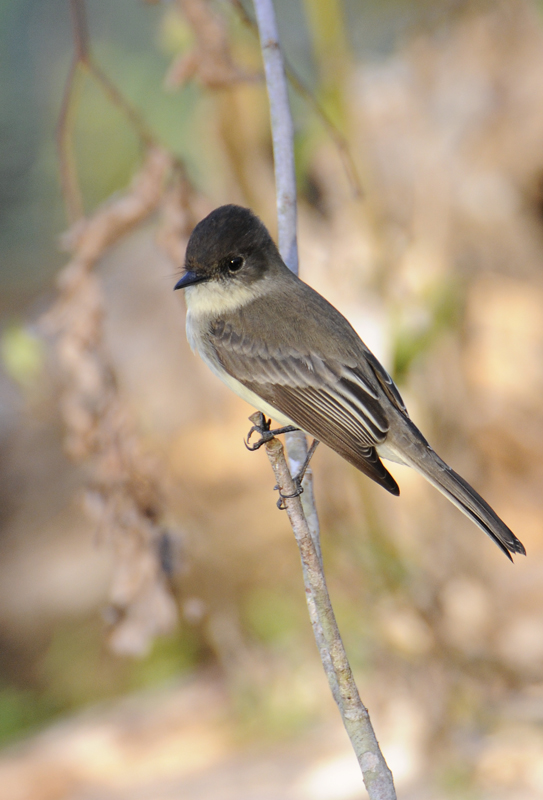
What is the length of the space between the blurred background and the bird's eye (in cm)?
42

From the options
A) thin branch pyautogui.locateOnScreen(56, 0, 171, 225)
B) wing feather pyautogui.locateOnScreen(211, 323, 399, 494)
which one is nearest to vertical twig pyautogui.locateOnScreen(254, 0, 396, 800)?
wing feather pyautogui.locateOnScreen(211, 323, 399, 494)

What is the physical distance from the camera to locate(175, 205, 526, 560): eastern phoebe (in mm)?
2375

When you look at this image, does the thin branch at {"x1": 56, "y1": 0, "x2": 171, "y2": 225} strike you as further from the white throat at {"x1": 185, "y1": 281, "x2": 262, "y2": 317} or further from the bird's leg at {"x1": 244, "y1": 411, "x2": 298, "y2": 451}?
the bird's leg at {"x1": 244, "y1": 411, "x2": 298, "y2": 451}

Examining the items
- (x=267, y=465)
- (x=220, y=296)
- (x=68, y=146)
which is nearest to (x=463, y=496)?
(x=220, y=296)

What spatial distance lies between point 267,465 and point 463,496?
364cm

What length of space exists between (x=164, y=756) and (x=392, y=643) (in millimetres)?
1627

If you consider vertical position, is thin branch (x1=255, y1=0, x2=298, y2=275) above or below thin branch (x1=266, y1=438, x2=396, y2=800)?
above

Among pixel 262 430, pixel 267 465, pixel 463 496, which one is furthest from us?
pixel 267 465

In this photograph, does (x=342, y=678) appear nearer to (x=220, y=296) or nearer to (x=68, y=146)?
(x=220, y=296)

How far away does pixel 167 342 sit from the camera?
21.3 ft

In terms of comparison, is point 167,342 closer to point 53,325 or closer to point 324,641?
point 53,325

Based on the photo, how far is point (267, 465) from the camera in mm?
5875

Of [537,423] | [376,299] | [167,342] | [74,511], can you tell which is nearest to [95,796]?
[74,511]

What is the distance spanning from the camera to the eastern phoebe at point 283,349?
238cm
